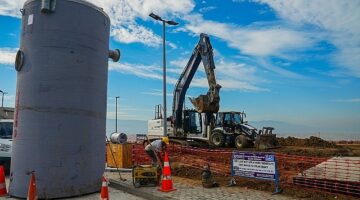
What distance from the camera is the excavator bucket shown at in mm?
23328

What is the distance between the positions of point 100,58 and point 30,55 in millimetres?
1798

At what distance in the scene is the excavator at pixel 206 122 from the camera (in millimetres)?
24641

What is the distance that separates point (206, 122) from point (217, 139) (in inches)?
68.8

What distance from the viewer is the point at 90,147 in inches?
406

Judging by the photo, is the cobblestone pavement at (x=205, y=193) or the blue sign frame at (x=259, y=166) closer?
the cobblestone pavement at (x=205, y=193)

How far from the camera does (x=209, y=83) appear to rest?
85.0ft

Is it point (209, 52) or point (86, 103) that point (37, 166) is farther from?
point (209, 52)

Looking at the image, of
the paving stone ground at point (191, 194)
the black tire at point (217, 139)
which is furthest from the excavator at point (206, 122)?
the paving stone ground at point (191, 194)

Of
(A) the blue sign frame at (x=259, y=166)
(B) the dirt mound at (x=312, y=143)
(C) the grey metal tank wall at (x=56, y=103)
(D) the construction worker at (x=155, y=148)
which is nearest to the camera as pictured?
(C) the grey metal tank wall at (x=56, y=103)

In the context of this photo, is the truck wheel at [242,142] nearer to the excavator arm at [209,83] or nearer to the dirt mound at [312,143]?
the excavator arm at [209,83]

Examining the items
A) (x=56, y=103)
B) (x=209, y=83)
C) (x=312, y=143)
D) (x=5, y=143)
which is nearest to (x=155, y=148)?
(x=56, y=103)

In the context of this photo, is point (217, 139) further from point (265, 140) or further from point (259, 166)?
point (259, 166)

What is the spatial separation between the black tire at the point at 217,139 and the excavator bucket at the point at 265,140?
2.21m

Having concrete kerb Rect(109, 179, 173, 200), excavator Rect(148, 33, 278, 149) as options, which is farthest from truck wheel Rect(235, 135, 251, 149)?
concrete kerb Rect(109, 179, 173, 200)
